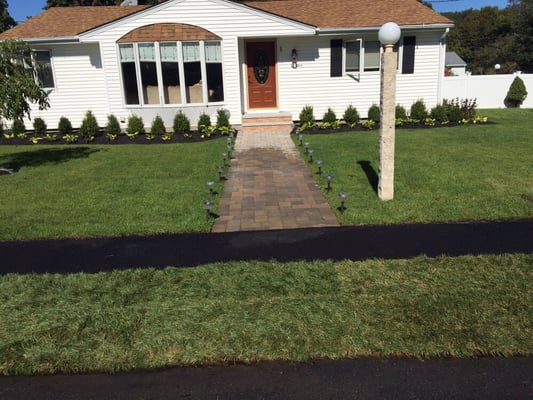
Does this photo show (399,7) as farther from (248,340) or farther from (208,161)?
(248,340)

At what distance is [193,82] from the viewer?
1473cm

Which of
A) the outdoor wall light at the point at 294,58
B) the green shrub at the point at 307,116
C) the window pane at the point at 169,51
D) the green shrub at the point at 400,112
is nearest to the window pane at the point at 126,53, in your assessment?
the window pane at the point at 169,51

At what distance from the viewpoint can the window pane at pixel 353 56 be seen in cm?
1536

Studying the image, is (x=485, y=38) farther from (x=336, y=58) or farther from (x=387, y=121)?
(x=387, y=121)

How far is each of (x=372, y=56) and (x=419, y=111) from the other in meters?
2.70

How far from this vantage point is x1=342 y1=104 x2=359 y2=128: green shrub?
14.8 metres

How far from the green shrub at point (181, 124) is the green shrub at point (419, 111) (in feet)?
25.8

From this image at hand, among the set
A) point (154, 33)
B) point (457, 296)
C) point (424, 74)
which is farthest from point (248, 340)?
point (424, 74)

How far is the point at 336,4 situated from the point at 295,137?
286 inches

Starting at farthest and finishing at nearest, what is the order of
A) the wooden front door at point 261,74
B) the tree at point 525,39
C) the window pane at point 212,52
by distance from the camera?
the tree at point 525,39
the wooden front door at point 261,74
the window pane at point 212,52

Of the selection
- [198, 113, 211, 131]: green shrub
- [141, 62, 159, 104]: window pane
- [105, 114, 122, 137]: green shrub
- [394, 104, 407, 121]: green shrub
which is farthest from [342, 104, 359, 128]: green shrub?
[105, 114, 122, 137]: green shrub

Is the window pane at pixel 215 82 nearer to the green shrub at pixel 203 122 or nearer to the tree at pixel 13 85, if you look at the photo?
the green shrub at pixel 203 122

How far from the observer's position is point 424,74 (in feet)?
51.5

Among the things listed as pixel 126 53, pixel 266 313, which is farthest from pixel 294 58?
pixel 266 313
